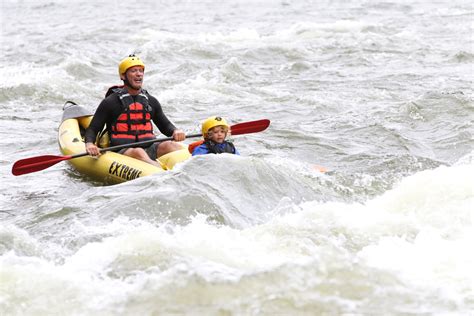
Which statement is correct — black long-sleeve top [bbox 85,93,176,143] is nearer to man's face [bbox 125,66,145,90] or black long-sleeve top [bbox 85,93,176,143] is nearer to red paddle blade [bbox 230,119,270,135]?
man's face [bbox 125,66,145,90]

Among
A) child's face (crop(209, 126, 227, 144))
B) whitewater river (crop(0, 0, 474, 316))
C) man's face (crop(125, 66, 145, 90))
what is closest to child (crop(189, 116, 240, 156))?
child's face (crop(209, 126, 227, 144))

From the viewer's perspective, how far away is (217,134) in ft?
24.3

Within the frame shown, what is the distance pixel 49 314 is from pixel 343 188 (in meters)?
3.56

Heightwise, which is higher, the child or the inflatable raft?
the child

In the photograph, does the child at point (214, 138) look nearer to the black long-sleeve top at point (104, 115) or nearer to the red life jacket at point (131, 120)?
the red life jacket at point (131, 120)

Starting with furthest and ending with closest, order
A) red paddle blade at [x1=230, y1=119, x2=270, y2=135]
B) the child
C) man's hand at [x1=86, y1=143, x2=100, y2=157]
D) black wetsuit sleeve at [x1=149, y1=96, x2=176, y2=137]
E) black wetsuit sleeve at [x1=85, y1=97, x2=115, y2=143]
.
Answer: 1. red paddle blade at [x1=230, y1=119, x2=270, y2=135]
2. black wetsuit sleeve at [x1=149, y1=96, x2=176, y2=137]
3. black wetsuit sleeve at [x1=85, y1=97, x2=115, y2=143]
4. man's hand at [x1=86, y1=143, x2=100, y2=157]
5. the child

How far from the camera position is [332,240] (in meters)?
5.33

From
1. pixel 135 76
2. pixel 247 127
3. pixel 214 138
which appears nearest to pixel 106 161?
pixel 135 76

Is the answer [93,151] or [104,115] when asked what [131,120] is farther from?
[93,151]

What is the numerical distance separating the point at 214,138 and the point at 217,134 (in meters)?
0.05

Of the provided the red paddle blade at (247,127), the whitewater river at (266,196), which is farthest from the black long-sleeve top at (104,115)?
the red paddle blade at (247,127)

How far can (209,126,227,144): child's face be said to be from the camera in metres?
7.39

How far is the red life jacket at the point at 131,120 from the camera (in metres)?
7.89

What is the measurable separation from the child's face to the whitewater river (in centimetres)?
42
